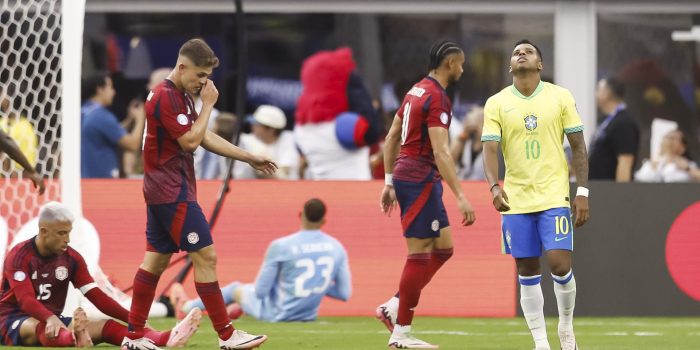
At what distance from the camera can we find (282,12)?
1919 centimetres

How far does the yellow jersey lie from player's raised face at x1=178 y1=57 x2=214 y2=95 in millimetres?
1843

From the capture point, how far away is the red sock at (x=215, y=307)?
9828mm

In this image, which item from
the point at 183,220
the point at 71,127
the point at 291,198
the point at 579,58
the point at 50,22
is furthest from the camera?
the point at 579,58

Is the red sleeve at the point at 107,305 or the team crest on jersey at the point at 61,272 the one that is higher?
the team crest on jersey at the point at 61,272

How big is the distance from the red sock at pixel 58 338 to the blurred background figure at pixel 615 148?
660 cm

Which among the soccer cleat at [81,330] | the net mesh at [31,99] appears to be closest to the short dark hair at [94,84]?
the net mesh at [31,99]

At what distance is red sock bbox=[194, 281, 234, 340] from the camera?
32.2ft

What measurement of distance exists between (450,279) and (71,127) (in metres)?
4.23

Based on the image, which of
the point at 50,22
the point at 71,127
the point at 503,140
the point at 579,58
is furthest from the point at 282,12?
the point at 503,140

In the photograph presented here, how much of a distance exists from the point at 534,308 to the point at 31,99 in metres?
5.96

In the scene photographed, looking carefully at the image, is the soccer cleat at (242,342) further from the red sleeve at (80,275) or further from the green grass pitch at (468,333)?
the red sleeve at (80,275)

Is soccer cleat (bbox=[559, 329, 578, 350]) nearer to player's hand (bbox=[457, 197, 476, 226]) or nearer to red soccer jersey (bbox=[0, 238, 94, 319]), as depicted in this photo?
player's hand (bbox=[457, 197, 476, 226])

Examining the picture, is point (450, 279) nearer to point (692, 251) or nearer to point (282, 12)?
point (692, 251)

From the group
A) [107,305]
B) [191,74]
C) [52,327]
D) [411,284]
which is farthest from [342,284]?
[191,74]
